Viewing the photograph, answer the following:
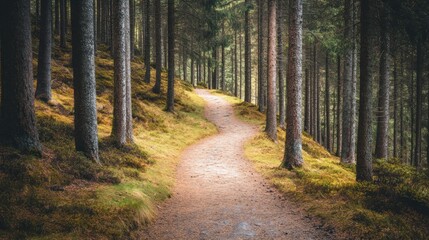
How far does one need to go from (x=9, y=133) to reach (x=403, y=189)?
10.5 m

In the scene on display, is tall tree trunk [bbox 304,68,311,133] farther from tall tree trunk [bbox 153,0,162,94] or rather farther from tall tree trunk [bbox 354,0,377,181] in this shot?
tall tree trunk [bbox 354,0,377,181]

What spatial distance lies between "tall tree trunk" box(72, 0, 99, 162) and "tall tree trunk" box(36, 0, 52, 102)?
6.48m

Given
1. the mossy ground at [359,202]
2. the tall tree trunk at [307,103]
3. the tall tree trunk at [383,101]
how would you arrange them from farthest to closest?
the tall tree trunk at [307,103] < the tall tree trunk at [383,101] < the mossy ground at [359,202]

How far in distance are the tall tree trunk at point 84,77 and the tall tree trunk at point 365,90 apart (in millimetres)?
7747

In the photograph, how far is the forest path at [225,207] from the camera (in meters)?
7.11

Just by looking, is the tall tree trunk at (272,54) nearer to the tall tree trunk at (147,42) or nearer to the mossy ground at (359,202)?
the mossy ground at (359,202)

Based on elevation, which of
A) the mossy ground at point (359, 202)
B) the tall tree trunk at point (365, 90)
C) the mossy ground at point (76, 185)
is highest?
the tall tree trunk at point (365, 90)

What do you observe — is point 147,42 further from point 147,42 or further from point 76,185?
point 76,185

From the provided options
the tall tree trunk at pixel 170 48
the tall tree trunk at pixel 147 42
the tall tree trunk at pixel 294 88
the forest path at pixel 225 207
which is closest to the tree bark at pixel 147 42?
the tall tree trunk at pixel 147 42

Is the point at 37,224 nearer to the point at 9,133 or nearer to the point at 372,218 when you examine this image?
the point at 9,133

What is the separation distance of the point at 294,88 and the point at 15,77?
8.72 meters

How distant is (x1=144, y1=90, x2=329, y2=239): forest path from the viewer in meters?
7.11

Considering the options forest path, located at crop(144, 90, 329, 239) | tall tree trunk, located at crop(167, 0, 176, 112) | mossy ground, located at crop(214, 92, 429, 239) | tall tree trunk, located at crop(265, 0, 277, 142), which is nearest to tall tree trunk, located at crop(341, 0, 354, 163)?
mossy ground, located at crop(214, 92, 429, 239)

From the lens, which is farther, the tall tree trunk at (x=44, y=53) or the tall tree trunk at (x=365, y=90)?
the tall tree trunk at (x=44, y=53)
